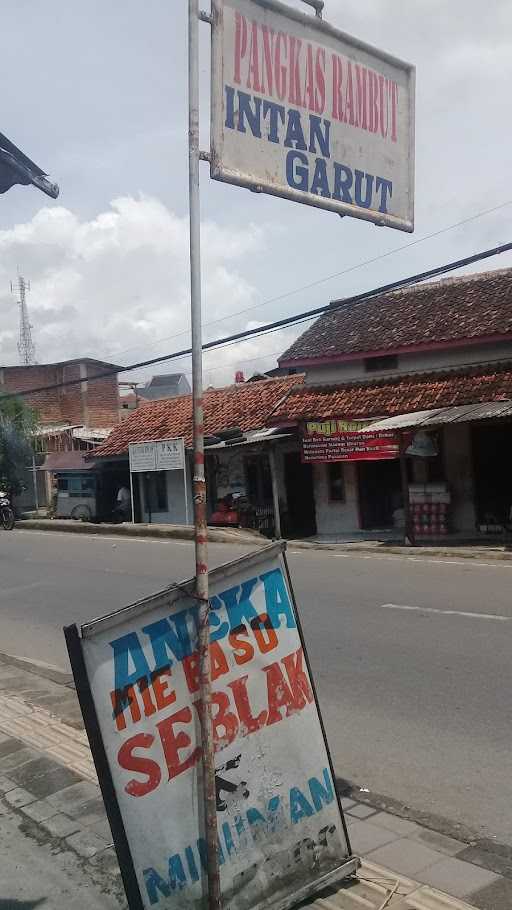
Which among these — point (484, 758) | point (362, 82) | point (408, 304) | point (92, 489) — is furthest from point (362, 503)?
point (362, 82)

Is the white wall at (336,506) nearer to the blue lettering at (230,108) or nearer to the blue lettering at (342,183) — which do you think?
the blue lettering at (342,183)

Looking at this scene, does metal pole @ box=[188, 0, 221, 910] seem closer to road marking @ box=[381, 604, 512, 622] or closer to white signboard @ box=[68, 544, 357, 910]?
white signboard @ box=[68, 544, 357, 910]

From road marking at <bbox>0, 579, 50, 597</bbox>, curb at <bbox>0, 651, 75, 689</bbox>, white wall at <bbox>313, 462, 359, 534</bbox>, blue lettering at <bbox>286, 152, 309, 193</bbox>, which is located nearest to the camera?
blue lettering at <bbox>286, 152, 309, 193</bbox>

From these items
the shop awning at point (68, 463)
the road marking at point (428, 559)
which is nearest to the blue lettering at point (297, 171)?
the road marking at point (428, 559)

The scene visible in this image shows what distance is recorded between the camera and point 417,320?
2055 cm

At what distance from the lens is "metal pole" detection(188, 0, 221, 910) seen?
10.5 feet

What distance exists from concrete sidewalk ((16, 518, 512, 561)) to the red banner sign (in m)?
1.81

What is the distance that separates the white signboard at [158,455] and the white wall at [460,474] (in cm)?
736

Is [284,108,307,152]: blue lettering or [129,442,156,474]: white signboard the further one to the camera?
[129,442,156,474]: white signboard

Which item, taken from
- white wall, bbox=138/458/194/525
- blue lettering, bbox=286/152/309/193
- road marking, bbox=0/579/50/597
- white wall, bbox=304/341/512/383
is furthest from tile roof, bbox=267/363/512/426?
blue lettering, bbox=286/152/309/193

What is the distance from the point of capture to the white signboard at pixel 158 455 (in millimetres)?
22828

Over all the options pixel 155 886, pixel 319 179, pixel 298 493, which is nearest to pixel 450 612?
pixel 319 179

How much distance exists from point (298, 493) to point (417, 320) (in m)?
5.36

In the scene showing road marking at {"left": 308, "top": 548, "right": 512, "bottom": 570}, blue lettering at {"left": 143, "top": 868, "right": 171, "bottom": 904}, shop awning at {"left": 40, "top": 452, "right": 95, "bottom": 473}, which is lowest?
road marking at {"left": 308, "top": 548, "right": 512, "bottom": 570}
